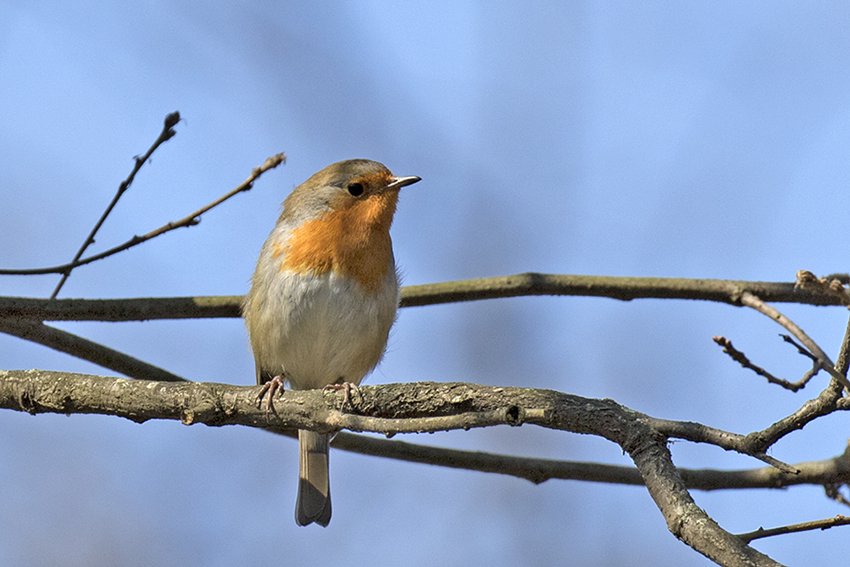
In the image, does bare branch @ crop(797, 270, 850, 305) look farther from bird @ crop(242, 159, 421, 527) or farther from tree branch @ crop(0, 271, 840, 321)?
bird @ crop(242, 159, 421, 527)

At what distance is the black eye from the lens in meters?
4.84

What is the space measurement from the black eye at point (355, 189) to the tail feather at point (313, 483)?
144cm

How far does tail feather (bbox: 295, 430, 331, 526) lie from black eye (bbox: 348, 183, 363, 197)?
144 cm

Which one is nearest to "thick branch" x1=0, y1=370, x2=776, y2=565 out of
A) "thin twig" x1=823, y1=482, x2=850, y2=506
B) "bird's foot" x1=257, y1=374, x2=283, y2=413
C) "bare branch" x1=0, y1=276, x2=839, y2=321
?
"bird's foot" x1=257, y1=374, x2=283, y2=413

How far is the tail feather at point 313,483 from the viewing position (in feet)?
16.6

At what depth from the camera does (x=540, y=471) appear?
4.25 m

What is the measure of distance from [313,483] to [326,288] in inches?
51.9

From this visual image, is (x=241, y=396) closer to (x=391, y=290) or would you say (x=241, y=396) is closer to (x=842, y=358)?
(x=391, y=290)

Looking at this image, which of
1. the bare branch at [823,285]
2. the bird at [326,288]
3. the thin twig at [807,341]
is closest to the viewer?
the thin twig at [807,341]

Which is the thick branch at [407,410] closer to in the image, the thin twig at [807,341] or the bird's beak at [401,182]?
the thin twig at [807,341]

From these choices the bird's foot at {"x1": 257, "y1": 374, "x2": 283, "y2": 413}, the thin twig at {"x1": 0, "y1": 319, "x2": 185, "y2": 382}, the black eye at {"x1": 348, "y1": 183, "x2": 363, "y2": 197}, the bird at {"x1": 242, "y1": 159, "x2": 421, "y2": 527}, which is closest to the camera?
the bird's foot at {"x1": 257, "y1": 374, "x2": 283, "y2": 413}

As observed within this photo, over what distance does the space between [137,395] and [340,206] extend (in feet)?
6.24

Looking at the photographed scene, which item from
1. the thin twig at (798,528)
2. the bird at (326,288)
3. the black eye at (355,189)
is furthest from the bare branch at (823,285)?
the black eye at (355,189)

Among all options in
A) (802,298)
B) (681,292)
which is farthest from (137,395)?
(802,298)
